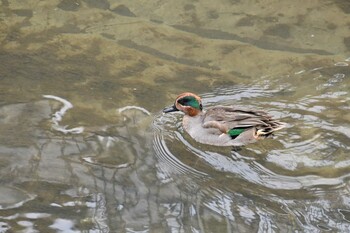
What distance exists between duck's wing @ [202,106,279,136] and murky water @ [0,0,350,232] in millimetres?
192

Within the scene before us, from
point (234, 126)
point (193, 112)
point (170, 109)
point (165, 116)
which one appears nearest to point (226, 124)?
point (234, 126)

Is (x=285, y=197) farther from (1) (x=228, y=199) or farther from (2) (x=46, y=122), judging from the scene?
(2) (x=46, y=122)

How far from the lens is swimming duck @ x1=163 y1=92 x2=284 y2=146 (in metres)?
5.69

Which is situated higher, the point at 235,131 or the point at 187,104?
the point at 187,104

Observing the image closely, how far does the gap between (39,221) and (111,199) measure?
1.95 ft

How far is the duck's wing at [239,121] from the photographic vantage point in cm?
567

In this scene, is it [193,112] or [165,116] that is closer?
[193,112]

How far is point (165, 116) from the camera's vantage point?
6.16m

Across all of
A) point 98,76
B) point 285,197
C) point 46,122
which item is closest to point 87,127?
point 46,122

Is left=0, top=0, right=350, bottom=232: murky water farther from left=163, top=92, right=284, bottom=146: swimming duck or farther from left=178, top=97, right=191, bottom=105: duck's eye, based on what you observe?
left=178, top=97, right=191, bottom=105: duck's eye

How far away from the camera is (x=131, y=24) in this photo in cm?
768

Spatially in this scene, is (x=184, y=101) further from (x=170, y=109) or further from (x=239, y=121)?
(x=239, y=121)

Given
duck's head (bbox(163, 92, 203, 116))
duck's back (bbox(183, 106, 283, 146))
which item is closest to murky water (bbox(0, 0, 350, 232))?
duck's back (bbox(183, 106, 283, 146))

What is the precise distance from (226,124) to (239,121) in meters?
0.12
